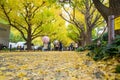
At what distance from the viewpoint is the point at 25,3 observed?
2973 centimetres

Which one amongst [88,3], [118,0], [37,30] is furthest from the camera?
[37,30]

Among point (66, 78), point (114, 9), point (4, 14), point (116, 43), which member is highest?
point (4, 14)

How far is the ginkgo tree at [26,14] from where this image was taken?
1139 inches

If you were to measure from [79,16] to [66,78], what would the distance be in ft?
101

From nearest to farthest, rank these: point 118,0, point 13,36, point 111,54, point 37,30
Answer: point 111,54 < point 118,0 < point 37,30 < point 13,36

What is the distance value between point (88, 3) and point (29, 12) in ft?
25.8

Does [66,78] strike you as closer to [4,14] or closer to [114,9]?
[114,9]

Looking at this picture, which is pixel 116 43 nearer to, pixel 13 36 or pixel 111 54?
pixel 111 54

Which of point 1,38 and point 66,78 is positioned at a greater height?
point 1,38

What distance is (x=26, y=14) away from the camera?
3083cm

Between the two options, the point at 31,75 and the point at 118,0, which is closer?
the point at 31,75

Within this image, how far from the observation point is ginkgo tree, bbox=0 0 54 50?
28.9 m

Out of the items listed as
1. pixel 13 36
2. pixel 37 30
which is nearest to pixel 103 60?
pixel 37 30

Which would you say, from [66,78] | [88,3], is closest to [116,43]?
[66,78]
